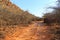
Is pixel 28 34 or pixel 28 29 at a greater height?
pixel 28 29

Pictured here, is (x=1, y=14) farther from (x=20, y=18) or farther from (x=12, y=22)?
(x=20, y=18)

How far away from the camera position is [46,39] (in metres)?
9.59

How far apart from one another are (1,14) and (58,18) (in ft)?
16.8

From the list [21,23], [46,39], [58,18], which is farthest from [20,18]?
[46,39]

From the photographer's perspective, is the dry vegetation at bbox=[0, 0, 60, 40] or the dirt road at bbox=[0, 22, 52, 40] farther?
the dry vegetation at bbox=[0, 0, 60, 40]

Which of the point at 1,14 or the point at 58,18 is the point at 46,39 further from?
the point at 1,14

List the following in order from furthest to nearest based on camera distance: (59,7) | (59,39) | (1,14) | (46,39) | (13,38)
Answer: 1. (1,14)
2. (59,7)
3. (13,38)
4. (46,39)
5. (59,39)

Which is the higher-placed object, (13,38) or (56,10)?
(56,10)

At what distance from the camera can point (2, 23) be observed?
13625 millimetres

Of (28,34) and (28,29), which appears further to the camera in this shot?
(28,29)

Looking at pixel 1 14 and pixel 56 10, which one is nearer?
pixel 56 10

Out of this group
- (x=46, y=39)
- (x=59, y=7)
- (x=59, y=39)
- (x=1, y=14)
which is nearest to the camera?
(x=59, y=39)

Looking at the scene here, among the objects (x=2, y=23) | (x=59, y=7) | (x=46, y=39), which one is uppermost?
(x=59, y=7)

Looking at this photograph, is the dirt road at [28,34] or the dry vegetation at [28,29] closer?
the dirt road at [28,34]
